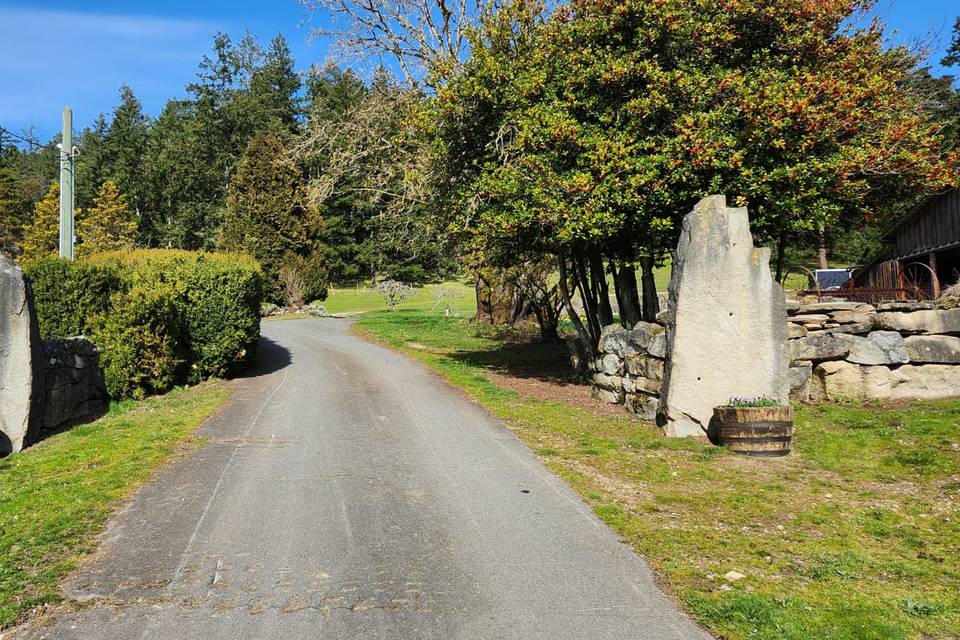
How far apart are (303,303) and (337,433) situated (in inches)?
1255

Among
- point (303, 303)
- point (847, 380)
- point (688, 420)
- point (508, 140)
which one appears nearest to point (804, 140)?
point (847, 380)

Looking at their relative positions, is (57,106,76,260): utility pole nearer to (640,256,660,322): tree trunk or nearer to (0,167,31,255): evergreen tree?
(640,256,660,322): tree trunk

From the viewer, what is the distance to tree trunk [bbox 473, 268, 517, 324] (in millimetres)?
23422

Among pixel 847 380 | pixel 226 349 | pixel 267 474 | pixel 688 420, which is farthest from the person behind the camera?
pixel 226 349

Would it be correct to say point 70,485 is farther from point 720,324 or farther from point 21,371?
point 720,324

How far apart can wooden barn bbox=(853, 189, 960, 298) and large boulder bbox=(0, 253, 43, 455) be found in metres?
19.0

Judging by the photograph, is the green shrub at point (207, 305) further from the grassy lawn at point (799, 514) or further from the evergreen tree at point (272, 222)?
the evergreen tree at point (272, 222)

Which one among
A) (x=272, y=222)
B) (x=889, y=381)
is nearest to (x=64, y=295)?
(x=889, y=381)

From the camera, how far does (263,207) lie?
42.6 metres

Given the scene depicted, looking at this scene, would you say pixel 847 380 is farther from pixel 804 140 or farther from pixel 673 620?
pixel 673 620

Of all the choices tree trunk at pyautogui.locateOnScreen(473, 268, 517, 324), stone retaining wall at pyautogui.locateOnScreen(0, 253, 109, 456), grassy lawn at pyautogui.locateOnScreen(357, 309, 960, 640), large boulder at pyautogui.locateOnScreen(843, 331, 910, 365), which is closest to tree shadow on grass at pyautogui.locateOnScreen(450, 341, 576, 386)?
tree trunk at pyautogui.locateOnScreen(473, 268, 517, 324)

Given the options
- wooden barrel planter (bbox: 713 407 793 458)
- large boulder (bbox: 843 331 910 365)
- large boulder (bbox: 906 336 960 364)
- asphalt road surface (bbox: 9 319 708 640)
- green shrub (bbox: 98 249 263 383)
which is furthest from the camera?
green shrub (bbox: 98 249 263 383)

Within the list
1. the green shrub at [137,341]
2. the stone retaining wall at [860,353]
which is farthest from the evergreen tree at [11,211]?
the stone retaining wall at [860,353]

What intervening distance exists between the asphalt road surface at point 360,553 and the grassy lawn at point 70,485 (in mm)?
238
